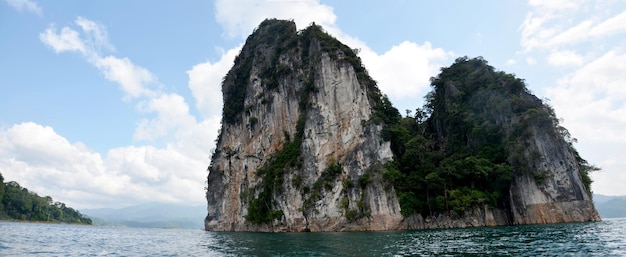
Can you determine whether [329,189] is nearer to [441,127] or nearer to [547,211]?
[441,127]

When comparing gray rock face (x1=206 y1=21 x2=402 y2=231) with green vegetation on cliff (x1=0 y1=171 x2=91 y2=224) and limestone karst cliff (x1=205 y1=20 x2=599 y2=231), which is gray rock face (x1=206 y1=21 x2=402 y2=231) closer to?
limestone karst cliff (x1=205 y1=20 x2=599 y2=231)

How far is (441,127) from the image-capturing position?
6900 centimetres

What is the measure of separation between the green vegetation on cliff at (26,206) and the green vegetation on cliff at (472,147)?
106981mm

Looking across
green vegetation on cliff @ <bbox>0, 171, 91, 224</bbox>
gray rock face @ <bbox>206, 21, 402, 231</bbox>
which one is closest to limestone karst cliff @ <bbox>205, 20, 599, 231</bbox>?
gray rock face @ <bbox>206, 21, 402, 231</bbox>

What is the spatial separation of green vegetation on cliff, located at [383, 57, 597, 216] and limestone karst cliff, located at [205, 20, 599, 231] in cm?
20

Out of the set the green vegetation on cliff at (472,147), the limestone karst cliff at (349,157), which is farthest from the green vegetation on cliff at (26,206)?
the green vegetation on cliff at (472,147)

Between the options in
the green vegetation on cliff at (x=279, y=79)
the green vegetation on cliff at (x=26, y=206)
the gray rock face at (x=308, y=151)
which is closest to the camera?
the gray rock face at (x=308, y=151)

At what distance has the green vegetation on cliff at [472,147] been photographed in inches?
2066

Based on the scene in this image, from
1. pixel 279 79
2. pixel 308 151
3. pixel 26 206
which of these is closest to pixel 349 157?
pixel 308 151

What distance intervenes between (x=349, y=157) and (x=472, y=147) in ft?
62.8

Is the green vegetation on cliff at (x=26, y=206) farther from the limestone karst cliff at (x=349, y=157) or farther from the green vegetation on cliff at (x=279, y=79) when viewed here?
the green vegetation on cliff at (x=279, y=79)

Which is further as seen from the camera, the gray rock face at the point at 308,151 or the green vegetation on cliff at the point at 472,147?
the gray rock face at the point at 308,151

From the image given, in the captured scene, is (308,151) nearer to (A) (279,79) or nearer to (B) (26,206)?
(A) (279,79)

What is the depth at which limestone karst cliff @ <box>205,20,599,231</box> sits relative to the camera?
51906 mm
